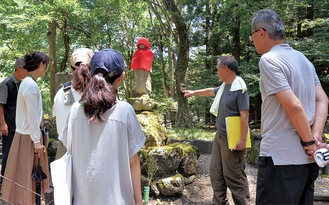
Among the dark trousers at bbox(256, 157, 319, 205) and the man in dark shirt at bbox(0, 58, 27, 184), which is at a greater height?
the man in dark shirt at bbox(0, 58, 27, 184)

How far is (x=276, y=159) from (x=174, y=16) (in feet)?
20.3

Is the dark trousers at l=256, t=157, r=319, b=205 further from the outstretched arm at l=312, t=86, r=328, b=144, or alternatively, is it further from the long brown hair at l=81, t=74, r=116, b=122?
the long brown hair at l=81, t=74, r=116, b=122

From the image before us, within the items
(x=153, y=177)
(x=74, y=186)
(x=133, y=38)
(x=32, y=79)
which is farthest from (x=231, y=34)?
(x=74, y=186)

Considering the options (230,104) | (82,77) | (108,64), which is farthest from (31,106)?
(230,104)

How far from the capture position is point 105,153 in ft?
4.67

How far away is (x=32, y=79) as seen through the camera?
2680 mm

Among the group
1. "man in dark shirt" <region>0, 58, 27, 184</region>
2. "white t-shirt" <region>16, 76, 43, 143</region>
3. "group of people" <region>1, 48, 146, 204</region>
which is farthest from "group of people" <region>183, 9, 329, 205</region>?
"man in dark shirt" <region>0, 58, 27, 184</region>

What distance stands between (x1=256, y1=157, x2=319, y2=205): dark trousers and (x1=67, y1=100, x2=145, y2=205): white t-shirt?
2.49ft

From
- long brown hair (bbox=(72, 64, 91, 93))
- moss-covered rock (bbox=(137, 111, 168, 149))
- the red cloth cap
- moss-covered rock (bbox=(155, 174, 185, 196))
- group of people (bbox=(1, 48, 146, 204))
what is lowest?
moss-covered rock (bbox=(155, 174, 185, 196))

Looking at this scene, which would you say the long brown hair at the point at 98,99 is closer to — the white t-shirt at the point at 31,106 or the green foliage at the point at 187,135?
the white t-shirt at the point at 31,106

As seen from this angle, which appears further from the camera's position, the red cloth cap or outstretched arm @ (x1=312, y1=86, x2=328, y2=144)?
the red cloth cap

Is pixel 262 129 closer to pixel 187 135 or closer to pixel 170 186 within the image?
pixel 170 186

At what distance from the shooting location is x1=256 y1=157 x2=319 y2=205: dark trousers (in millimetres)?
1577

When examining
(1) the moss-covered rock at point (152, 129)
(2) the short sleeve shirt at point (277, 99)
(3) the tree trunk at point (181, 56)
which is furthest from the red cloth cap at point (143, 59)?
(2) the short sleeve shirt at point (277, 99)
